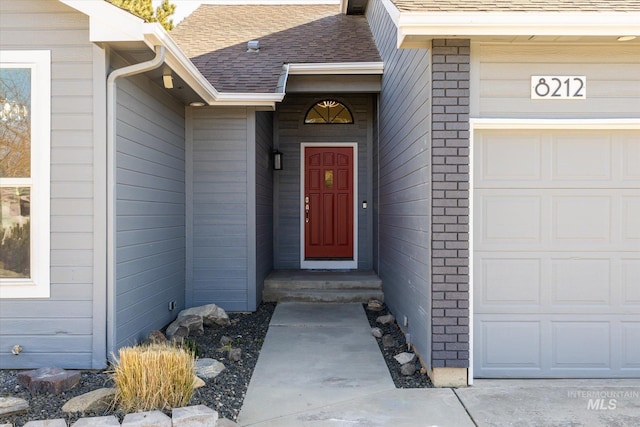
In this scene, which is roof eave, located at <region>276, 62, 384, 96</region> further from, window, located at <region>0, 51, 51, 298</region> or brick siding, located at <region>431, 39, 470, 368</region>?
window, located at <region>0, 51, 51, 298</region>

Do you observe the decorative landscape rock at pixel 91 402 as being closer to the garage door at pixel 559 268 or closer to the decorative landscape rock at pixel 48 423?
the decorative landscape rock at pixel 48 423

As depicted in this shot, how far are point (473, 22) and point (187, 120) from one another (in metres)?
4.01

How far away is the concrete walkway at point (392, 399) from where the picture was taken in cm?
329

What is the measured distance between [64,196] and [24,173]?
0.37 m

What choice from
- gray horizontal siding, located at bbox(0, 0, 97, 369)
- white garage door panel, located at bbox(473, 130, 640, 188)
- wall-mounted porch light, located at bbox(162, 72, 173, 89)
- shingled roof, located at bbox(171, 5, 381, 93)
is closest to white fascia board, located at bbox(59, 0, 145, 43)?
gray horizontal siding, located at bbox(0, 0, 97, 369)

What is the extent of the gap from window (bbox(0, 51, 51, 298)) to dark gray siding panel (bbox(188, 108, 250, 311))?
250cm

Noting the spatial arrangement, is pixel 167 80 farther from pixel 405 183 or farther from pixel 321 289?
pixel 321 289

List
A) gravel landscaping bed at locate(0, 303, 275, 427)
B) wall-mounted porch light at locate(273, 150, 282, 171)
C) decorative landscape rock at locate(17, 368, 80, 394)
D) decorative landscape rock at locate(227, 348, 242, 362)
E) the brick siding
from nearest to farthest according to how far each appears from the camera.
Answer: gravel landscaping bed at locate(0, 303, 275, 427)
decorative landscape rock at locate(17, 368, 80, 394)
the brick siding
decorative landscape rock at locate(227, 348, 242, 362)
wall-mounted porch light at locate(273, 150, 282, 171)

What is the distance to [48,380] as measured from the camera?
11.8 ft

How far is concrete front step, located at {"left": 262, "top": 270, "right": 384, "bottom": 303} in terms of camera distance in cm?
711

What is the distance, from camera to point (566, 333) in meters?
3.98

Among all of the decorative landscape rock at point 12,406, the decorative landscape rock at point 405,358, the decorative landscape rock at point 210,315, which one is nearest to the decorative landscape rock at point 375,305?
the decorative landscape rock at point 210,315

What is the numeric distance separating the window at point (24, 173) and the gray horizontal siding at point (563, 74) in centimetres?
352

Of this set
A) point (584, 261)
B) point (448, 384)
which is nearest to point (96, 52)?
point (448, 384)
